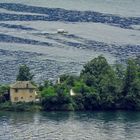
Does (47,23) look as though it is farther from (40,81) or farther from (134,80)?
(134,80)

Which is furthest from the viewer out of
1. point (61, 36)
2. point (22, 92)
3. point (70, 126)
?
point (61, 36)

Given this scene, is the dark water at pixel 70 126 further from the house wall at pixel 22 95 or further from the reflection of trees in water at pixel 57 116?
the house wall at pixel 22 95

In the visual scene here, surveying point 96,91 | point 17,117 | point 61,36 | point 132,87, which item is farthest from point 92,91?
point 61,36

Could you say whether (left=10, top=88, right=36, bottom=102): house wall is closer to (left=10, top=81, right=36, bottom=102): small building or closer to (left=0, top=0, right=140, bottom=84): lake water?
(left=10, top=81, right=36, bottom=102): small building

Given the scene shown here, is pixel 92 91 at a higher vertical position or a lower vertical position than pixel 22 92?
higher

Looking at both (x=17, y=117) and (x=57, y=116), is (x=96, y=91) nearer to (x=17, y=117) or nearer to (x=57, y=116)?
(x=57, y=116)

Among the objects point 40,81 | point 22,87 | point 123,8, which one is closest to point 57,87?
point 22,87

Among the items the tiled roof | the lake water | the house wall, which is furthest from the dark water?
the lake water
